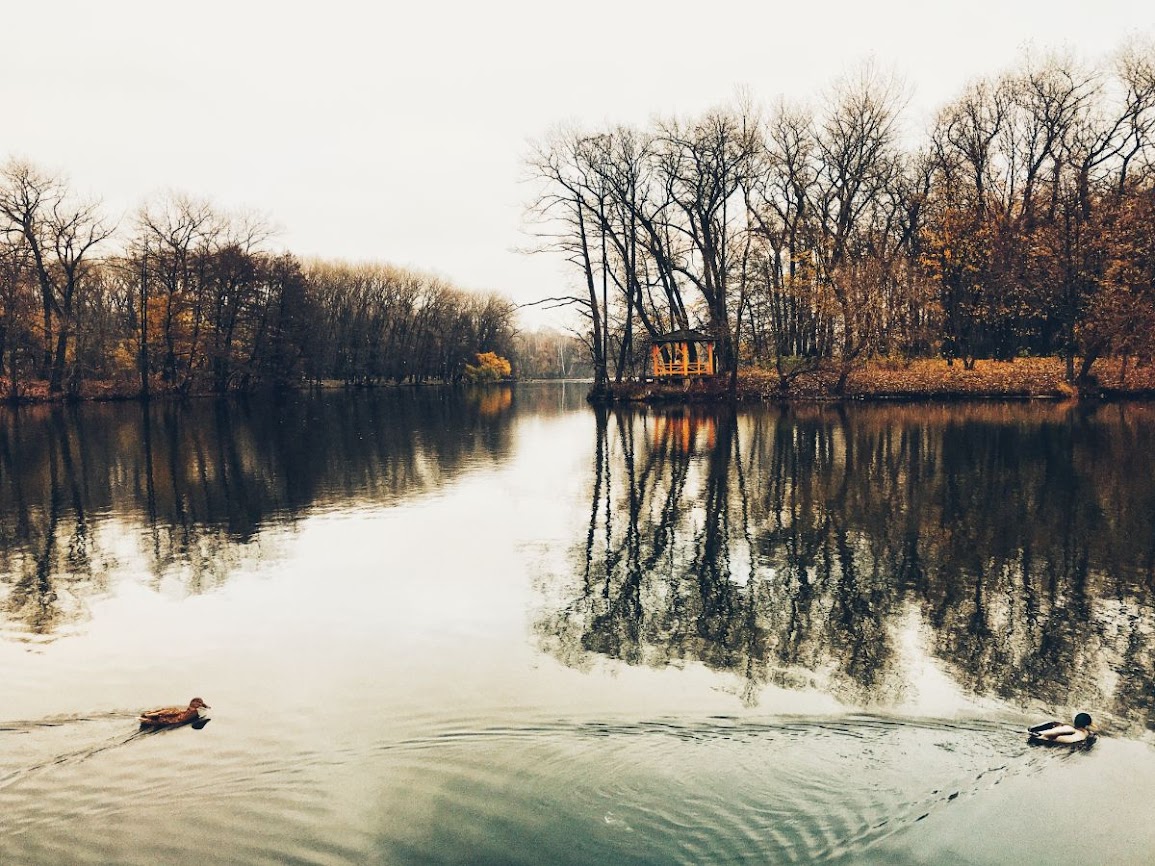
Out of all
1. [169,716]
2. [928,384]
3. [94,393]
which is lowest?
[169,716]

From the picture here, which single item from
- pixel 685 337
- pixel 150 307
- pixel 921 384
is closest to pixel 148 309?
pixel 150 307

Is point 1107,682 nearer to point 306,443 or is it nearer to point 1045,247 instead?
point 306,443

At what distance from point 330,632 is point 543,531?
21.1ft

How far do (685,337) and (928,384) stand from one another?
16824mm

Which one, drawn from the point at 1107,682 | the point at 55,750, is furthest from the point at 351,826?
the point at 1107,682

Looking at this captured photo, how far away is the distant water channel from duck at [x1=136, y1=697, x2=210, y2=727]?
19cm

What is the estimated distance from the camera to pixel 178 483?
2275 cm

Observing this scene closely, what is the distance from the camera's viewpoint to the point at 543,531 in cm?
1612

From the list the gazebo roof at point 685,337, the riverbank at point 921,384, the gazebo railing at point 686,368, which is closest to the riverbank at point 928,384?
the riverbank at point 921,384

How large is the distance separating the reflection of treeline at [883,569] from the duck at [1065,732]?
719mm

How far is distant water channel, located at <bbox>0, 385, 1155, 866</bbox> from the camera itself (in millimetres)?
5863

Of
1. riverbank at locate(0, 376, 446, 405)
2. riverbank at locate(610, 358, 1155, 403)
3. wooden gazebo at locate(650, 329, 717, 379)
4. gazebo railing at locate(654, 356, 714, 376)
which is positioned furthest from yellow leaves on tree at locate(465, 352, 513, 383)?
riverbank at locate(610, 358, 1155, 403)

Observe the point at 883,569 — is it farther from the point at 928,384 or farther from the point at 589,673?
the point at 928,384

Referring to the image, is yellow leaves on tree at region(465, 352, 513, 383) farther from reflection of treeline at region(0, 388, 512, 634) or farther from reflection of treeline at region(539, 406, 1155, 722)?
reflection of treeline at region(539, 406, 1155, 722)
